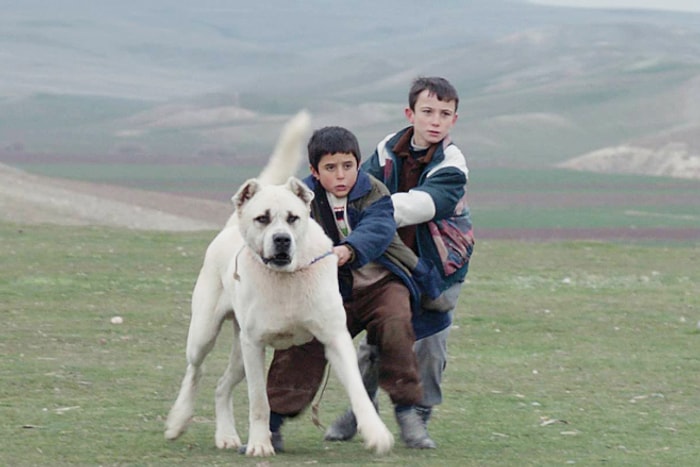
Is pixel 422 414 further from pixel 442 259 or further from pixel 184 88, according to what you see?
pixel 184 88

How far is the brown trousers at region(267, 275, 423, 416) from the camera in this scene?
256 inches

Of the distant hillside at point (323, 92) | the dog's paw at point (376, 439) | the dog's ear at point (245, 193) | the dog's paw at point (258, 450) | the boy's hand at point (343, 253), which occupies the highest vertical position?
the dog's ear at point (245, 193)

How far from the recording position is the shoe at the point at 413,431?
6.58 metres

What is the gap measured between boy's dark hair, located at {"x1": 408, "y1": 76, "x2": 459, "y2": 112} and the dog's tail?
48 centimetres

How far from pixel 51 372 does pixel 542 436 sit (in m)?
3.18

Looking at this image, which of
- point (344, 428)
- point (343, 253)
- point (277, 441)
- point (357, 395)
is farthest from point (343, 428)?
point (343, 253)

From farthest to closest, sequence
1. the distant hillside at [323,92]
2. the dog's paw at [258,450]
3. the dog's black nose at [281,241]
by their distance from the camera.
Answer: the distant hillside at [323,92] < the dog's paw at [258,450] < the dog's black nose at [281,241]

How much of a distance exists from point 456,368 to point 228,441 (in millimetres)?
3001

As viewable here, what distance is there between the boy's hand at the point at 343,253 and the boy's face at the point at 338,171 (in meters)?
0.28

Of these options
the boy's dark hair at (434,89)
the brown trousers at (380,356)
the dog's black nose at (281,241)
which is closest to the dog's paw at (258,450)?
the brown trousers at (380,356)

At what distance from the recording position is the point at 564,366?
9.62 metres

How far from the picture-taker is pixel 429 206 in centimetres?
650

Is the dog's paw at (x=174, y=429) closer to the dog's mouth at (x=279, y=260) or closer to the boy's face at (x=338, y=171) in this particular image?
the dog's mouth at (x=279, y=260)

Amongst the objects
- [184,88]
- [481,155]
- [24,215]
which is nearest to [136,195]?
[24,215]
